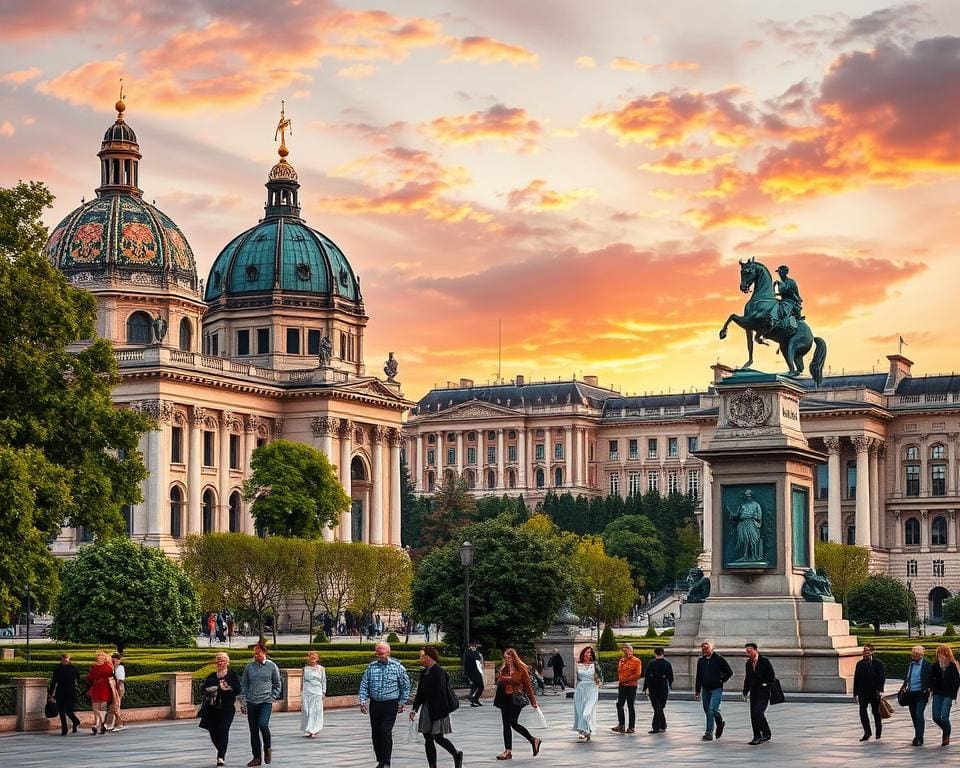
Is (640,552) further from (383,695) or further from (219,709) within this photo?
(383,695)

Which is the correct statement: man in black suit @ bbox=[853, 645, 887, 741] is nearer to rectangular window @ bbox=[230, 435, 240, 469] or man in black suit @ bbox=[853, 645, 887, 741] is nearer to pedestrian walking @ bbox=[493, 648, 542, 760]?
pedestrian walking @ bbox=[493, 648, 542, 760]

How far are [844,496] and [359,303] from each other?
43.5 m

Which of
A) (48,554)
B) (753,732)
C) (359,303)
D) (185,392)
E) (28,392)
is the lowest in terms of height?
(753,732)

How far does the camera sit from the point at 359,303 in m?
150

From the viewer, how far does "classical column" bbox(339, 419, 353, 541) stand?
13138cm

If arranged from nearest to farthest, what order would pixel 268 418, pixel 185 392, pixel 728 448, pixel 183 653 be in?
pixel 728 448 < pixel 183 653 < pixel 185 392 < pixel 268 418

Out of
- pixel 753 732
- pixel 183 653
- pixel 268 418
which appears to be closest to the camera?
pixel 753 732

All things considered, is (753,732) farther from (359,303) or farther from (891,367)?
(891,367)

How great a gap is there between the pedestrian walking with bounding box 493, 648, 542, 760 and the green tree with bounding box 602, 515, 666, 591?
118 m

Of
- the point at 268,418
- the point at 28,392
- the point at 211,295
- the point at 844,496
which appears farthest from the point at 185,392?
the point at 28,392

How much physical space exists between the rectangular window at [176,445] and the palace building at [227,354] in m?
0.13

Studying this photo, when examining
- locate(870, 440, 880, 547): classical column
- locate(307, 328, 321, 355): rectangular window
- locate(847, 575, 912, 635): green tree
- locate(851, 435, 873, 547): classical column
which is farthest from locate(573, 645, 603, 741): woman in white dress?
locate(870, 440, 880, 547): classical column

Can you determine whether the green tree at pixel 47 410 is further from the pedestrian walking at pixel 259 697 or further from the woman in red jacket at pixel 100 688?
the pedestrian walking at pixel 259 697

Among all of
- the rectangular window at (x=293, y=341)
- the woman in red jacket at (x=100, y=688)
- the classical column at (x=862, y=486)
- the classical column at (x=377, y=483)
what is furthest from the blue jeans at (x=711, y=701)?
the classical column at (x=862, y=486)
